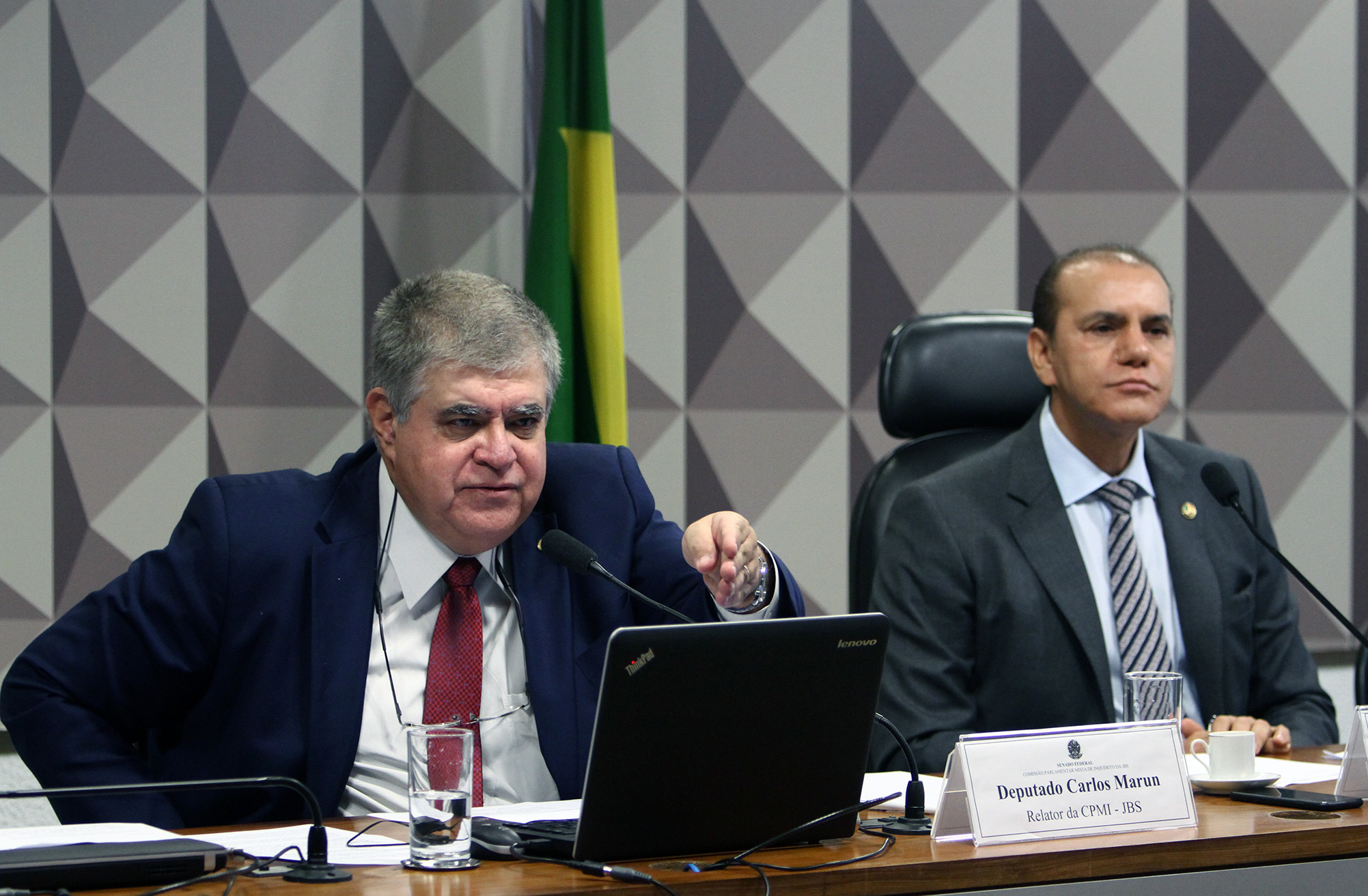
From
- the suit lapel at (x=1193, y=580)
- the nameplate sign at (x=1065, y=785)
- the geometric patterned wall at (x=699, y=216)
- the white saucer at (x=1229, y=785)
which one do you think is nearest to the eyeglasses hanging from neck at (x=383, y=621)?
the nameplate sign at (x=1065, y=785)

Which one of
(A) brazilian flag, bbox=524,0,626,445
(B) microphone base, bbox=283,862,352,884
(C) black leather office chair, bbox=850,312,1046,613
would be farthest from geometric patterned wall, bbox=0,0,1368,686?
(B) microphone base, bbox=283,862,352,884

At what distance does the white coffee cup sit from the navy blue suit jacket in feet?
1.79

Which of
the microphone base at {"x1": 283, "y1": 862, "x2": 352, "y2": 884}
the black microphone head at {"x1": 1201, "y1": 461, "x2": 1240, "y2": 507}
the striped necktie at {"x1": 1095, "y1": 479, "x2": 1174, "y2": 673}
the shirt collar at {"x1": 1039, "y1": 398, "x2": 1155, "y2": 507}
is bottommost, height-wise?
the microphone base at {"x1": 283, "y1": 862, "x2": 352, "y2": 884}

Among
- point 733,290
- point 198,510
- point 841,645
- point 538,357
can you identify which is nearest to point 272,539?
point 198,510

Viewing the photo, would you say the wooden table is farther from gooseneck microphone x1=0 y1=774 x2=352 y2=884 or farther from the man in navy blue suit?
the man in navy blue suit

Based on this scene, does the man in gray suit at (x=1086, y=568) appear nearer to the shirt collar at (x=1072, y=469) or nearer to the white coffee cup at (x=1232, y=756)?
the shirt collar at (x=1072, y=469)

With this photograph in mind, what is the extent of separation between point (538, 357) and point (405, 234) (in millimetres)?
1641

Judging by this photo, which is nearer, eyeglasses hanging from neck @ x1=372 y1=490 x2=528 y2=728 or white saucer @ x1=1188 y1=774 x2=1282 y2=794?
white saucer @ x1=1188 y1=774 x2=1282 y2=794

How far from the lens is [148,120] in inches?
129

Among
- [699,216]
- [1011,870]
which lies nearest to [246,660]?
[1011,870]

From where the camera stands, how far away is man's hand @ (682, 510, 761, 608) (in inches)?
66.0

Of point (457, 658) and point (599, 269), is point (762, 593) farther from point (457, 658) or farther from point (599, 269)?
point (599, 269)

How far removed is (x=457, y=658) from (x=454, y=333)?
43 centimetres

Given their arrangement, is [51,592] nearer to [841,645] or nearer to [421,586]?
[421,586]
